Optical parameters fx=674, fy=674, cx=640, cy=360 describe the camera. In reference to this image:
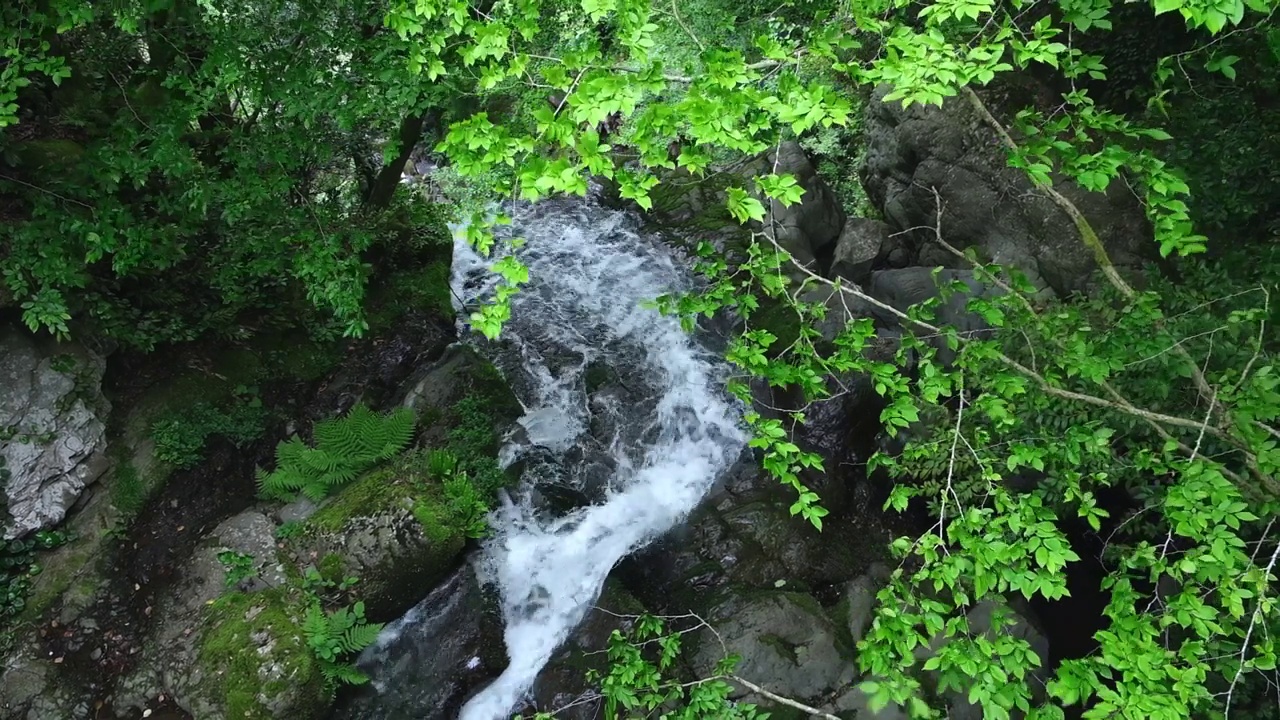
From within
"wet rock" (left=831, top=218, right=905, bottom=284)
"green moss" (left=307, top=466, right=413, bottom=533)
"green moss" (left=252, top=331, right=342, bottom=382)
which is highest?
"green moss" (left=252, top=331, right=342, bottom=382)

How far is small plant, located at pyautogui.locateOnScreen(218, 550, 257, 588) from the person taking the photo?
5.96m

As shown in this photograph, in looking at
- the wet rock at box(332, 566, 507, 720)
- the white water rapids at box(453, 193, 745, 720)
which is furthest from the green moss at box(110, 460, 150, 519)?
the white water rapids at box(453, 193, 745, 720)

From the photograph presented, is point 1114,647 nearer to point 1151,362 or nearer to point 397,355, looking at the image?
point 1151,362

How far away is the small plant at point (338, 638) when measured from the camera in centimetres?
565

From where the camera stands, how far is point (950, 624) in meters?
2.74

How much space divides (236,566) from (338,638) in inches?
47.7

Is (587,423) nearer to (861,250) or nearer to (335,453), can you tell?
(335,453)

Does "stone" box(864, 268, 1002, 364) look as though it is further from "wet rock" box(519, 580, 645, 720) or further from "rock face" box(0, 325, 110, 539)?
"rock face" box(0, 325, 110, 539)

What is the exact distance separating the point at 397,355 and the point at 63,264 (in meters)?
3.59

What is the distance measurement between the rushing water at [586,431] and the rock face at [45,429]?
3.18 meters

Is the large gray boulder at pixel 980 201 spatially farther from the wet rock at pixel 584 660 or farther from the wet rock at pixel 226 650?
the wet rock at pixel 226 650

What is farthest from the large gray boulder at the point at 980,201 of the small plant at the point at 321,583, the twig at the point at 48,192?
the twig at the point at 48,192

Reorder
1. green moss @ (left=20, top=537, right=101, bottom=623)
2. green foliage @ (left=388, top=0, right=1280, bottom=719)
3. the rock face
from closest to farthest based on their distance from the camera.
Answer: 1. green foliage @ (left=388, top=0, right=1280, bottom=719)
2. green moss @ (left=20, top=537, right=101, bottom=623)
3. the rock face

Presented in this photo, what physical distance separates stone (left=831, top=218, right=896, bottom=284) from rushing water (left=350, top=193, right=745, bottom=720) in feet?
7.78
